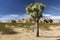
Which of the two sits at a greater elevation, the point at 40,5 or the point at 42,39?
the point at 40,5

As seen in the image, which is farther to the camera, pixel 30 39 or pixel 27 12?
pixel 27 12

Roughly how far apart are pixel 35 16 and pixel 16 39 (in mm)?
5230

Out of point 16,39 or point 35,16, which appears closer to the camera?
point 16,39

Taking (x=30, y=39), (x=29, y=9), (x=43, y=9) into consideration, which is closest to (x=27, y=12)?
(x=29, y=9)

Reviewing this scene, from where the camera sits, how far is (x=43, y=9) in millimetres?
29734

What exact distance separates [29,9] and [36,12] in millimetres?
1251

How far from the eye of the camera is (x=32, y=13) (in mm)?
29766

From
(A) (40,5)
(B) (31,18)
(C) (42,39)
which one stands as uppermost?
(A) (40,5)

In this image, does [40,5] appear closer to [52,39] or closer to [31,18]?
[31,18]

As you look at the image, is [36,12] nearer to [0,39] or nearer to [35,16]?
[35,16]

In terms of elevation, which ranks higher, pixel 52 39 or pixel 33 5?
pixel 33 5

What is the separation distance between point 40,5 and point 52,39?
19.1ft

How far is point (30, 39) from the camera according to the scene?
88.8 feet

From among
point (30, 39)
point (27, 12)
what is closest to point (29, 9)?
point (27, 12)
